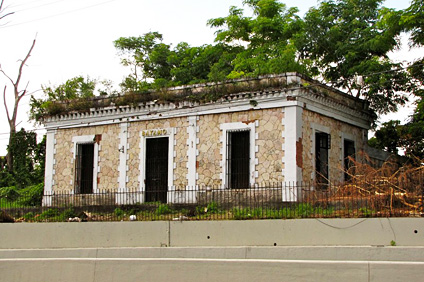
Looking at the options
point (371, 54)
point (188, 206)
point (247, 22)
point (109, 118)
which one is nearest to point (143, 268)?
point (188, 206)

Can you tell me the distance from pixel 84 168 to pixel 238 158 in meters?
6.39

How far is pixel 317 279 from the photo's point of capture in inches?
427

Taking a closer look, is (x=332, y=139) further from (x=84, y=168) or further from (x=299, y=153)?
(x=84, y=168)

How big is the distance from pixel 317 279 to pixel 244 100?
8346 millimetres

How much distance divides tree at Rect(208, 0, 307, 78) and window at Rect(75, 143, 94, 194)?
8.32 meters

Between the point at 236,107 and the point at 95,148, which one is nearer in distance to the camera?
the point at 236,107

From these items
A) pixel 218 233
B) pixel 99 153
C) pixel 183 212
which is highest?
pixel 99 153

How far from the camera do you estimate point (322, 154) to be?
62.7 feet

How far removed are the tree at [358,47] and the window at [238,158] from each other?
467 centimetres

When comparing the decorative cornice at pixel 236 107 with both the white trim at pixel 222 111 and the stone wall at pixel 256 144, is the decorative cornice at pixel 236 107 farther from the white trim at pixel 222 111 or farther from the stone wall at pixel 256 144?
the stone wall at pixel 256 144

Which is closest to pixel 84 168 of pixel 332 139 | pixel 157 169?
pixel 157 169

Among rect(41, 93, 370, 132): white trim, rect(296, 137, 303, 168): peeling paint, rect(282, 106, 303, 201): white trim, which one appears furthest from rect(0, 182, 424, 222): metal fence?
rect(41, 93, 370, 132): white trim

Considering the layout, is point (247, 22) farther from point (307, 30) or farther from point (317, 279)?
point (317, 279)

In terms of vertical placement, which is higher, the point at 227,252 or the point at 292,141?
the point at 292,141
